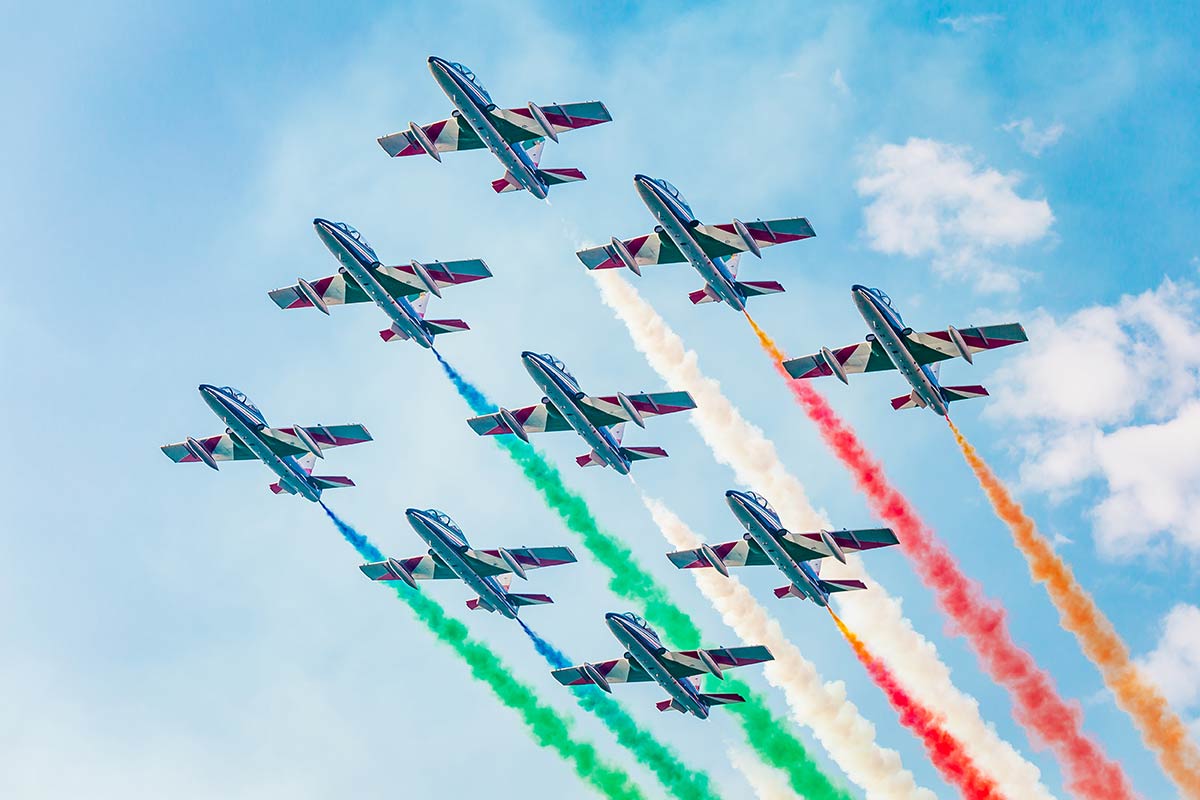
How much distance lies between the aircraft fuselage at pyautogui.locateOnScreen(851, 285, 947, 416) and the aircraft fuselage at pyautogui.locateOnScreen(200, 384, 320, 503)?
1511 inches

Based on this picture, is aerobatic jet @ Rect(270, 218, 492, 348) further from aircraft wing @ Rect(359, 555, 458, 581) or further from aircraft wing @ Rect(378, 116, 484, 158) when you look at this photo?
aircraft wing @ Rect(359, 555, 458, 581)

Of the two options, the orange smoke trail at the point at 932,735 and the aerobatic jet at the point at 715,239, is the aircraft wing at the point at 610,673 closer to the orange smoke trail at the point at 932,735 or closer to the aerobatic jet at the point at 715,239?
the orange smoke trail at the point at 932,735

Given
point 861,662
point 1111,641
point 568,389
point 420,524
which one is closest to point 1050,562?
point 1111,641

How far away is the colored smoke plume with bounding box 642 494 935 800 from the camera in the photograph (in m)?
98.3

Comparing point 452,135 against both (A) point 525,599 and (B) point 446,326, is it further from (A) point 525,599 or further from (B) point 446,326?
(A) point 525,599

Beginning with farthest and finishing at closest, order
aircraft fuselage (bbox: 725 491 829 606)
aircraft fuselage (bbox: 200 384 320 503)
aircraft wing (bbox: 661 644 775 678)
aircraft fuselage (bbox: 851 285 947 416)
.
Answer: aircraft fuselage (bbox: 200 384 320 503) < aircraft wing (bbox: 661 644 775 678) < aircraft fuselage (bbox: 725 491 829 606) < aircraft fuselage (bbox: 851 285 947 416)

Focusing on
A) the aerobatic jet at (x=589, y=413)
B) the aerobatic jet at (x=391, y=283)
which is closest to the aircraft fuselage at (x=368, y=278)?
the aerobatic jet at (x=391, y=283)

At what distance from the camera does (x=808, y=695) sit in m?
102

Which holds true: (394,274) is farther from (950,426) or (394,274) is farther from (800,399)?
(950,426)

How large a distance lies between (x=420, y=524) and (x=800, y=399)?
26.9m

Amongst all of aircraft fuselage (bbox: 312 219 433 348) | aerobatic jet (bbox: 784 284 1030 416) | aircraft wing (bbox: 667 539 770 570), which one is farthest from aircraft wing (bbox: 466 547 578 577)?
aerobatic jet (bbox: 784 284 1030 416)

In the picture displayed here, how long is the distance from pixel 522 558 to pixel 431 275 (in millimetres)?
19550

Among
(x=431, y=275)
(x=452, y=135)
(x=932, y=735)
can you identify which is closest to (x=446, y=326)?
(x=431, y=275)

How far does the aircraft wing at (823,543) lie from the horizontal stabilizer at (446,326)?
2520cm
